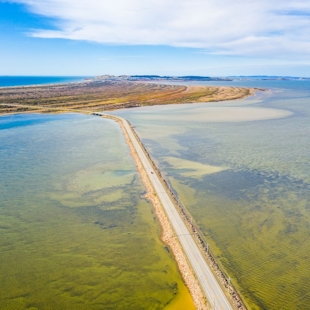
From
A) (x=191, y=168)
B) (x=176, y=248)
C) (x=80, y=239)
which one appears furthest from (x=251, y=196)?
(x=80, y=239)

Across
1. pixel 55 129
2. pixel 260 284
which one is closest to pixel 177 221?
pixel 260 284

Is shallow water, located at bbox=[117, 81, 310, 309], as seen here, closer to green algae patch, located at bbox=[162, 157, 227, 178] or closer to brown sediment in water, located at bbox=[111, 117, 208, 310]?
green algae patch, located at bbox=[162, 157, 227, 178]

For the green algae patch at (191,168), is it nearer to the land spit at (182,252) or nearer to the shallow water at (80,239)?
the land spit at (182,252)

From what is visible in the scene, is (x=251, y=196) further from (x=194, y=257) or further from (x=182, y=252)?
(x=194, y=257)

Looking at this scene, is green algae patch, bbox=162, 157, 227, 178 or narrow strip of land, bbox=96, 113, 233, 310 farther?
green algae patch, bbox=162, 157, 227, 178

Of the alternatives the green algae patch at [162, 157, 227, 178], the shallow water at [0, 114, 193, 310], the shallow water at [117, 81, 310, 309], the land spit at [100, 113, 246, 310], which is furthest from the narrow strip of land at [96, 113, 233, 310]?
the green algae patch at [162, 157, 227, 178]

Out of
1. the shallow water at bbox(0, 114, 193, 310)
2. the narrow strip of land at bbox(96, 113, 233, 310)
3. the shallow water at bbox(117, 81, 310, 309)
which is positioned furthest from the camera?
the shallow water at bbox(117, 81, 310, 309)

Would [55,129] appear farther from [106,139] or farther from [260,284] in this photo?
[260,284]
